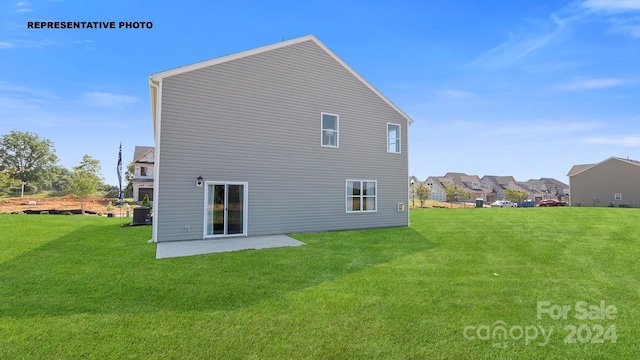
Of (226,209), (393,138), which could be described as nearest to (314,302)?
(226,209)

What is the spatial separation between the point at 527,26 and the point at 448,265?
10.5m

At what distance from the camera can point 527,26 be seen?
11086 millimetres

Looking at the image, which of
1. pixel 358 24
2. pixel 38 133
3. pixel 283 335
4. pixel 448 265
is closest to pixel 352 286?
pixel 283 335

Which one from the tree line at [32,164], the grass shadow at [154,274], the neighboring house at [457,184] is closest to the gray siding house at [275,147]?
the grass shadow at [154,274]

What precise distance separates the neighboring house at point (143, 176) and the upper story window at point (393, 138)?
28.2m

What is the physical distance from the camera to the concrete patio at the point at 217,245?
290 inches

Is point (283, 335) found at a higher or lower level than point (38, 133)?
lower

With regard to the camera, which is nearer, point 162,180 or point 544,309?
point 544,309

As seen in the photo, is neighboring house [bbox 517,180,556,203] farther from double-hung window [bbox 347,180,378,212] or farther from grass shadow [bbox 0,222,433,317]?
grass shadow [bbox 0,222,433,317]

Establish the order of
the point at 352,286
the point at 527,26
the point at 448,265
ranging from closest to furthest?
1. the point at 352,286
2. the point at 448,265
3. the point at 527,26

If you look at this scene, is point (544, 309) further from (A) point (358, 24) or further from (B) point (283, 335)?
(A) point (358, 24)

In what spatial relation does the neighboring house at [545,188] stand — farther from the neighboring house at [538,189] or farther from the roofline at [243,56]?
the roofline at [243,56]

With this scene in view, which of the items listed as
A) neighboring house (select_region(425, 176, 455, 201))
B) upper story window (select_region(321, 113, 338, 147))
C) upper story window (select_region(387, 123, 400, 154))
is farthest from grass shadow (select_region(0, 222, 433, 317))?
neighboring house (select_region(425, 176, 455, 201))

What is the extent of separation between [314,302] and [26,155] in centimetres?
5566
